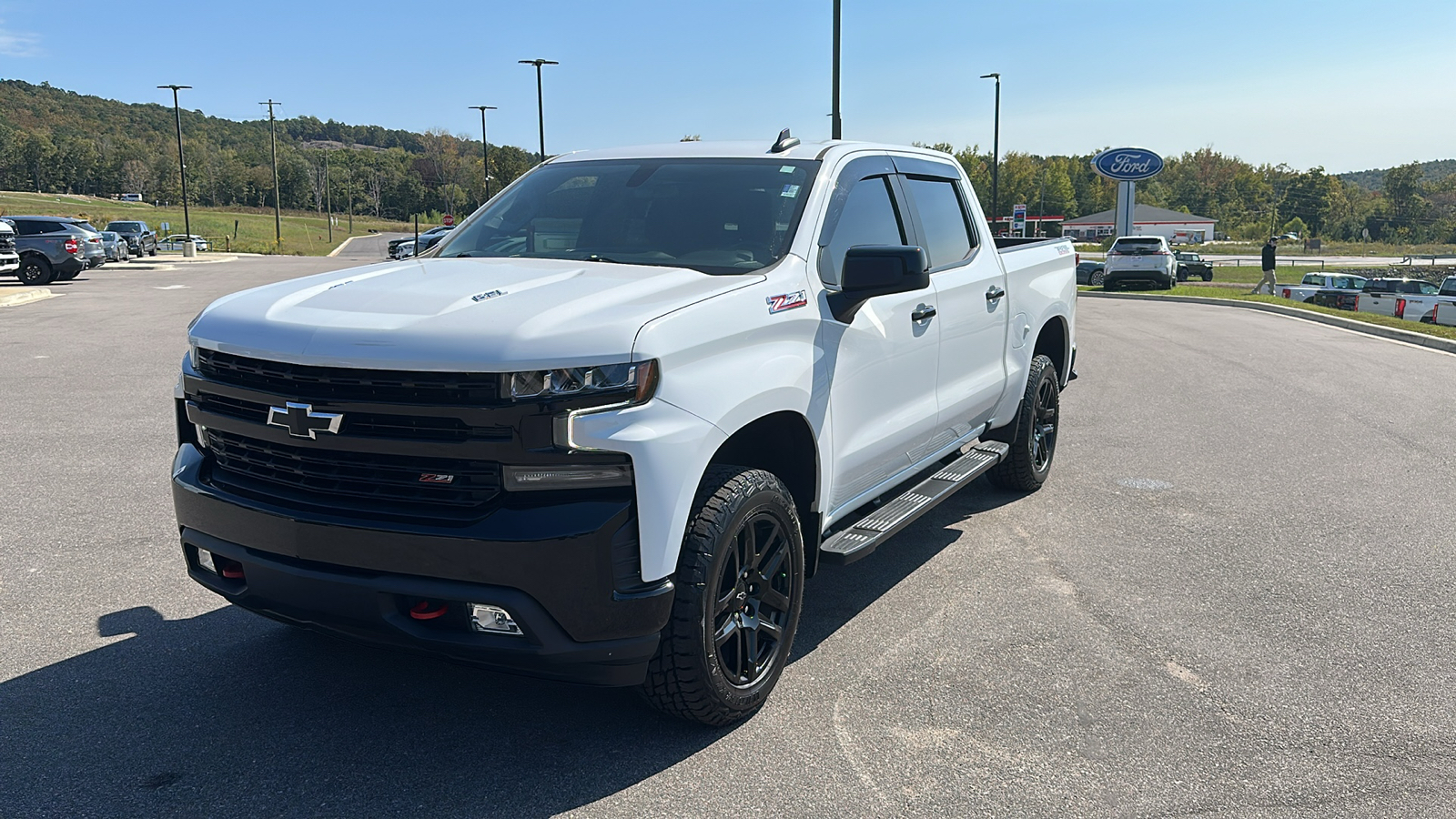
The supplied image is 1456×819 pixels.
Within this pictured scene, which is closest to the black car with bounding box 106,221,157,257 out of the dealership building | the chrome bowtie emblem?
the chrome bowtie emblem

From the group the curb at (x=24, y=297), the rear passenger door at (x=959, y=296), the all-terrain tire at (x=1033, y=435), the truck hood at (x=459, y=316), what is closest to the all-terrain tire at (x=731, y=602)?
the truck hood at (x=459, y=316)

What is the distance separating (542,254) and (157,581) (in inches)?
94.4

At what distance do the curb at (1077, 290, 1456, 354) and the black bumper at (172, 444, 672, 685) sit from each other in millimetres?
16025

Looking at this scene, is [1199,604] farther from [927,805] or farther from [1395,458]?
[1395,458]

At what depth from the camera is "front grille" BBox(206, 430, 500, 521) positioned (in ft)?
10.2

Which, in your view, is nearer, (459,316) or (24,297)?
(459,316)

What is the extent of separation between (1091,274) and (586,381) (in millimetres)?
40496

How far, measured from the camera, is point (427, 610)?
314 centimetres

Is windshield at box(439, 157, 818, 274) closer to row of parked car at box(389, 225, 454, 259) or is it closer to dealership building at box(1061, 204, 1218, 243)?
row of parked car at box(389, 225, 454, 259)

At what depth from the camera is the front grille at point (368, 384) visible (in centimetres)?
302

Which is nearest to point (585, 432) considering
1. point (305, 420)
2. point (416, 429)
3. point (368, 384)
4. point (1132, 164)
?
point (416, 429)

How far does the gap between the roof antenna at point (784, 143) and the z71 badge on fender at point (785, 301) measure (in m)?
1.06

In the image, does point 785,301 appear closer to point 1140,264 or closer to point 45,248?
point 45,248

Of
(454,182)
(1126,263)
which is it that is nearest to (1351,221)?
(454,182)
